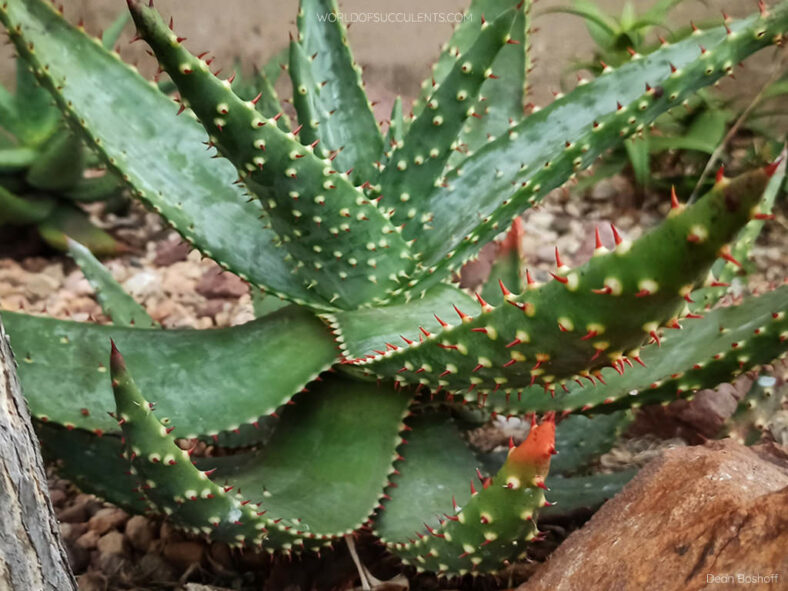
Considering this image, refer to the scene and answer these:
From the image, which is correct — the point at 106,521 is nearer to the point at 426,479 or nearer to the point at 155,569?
the point at 155,569

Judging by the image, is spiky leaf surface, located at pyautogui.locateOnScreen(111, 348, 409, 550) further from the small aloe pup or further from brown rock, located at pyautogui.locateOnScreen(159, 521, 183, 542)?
brown rock, located at pyautogui.locateOnScreen(159, 521, 183, 542)

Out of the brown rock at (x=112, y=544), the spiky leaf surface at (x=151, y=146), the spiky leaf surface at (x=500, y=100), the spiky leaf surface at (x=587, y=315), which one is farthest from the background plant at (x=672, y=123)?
the brown rock at (x=112, y=544)

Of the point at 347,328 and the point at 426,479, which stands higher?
the point at 347,328

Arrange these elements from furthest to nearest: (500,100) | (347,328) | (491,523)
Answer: (500,100) < (347,328) < (491,523)

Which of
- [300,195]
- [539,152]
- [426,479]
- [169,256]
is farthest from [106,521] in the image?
[169,256]

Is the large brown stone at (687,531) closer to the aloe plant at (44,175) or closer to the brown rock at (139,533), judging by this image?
the brown rock at (139,533)

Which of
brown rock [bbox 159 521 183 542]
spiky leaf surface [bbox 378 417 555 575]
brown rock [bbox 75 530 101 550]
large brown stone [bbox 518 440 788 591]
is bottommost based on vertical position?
large brown stone [bbox 518 440 788 591]

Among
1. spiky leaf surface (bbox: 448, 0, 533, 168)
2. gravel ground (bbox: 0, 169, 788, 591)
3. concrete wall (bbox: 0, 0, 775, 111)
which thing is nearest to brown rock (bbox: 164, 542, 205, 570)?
gravel ground (bbox: 0, 169, 788, 591)
